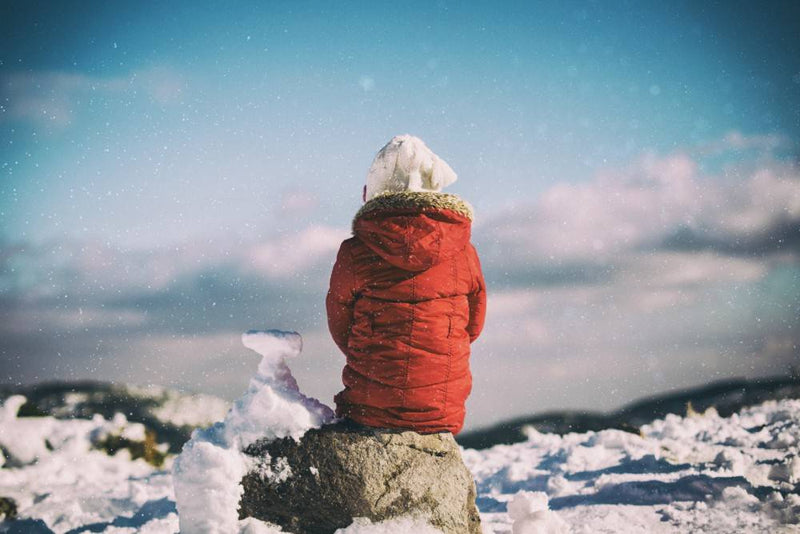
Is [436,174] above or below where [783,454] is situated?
above

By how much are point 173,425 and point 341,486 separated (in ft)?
17.9

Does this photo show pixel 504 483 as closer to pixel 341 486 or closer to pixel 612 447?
pixel 612 447

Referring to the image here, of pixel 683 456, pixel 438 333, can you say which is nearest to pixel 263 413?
pixel 438 333

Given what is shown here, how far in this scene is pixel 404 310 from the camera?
328cm

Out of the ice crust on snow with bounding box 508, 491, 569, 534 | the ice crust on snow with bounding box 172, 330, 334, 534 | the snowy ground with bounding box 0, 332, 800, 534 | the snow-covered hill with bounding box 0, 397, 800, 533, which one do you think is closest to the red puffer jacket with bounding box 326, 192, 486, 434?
the ice crust on snow with bounding box 172, 330, 334, 534

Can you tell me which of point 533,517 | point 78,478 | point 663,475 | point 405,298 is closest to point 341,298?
point 405,298

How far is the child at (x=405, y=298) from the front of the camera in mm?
3209

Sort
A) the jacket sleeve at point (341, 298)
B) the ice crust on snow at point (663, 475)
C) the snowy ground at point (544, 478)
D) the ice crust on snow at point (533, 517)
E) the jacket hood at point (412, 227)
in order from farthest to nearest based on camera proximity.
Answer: the ice crust on snow at point (663, 475)
the snowy ground at point (544, 478)
the ice crust on snow at point (533, 517)
the jacket sleeve at point (341, 298)
the jacket hood at point (412, 227)

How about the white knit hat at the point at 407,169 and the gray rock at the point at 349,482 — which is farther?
the white knit hat at the point at 407,169

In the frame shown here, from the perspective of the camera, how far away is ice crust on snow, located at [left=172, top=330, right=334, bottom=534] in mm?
3199

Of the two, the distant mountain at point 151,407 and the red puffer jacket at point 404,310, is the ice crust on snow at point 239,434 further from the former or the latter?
the distant mountain at point 151,407

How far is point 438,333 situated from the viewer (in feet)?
10.9

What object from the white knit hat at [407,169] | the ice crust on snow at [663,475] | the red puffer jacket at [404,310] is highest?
the white knit hat at [407,169]

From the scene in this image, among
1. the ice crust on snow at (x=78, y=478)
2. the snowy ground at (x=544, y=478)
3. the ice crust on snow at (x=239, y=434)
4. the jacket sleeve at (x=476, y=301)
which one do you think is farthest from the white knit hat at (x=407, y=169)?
the ice crust on snow at (x=78, y=478)
